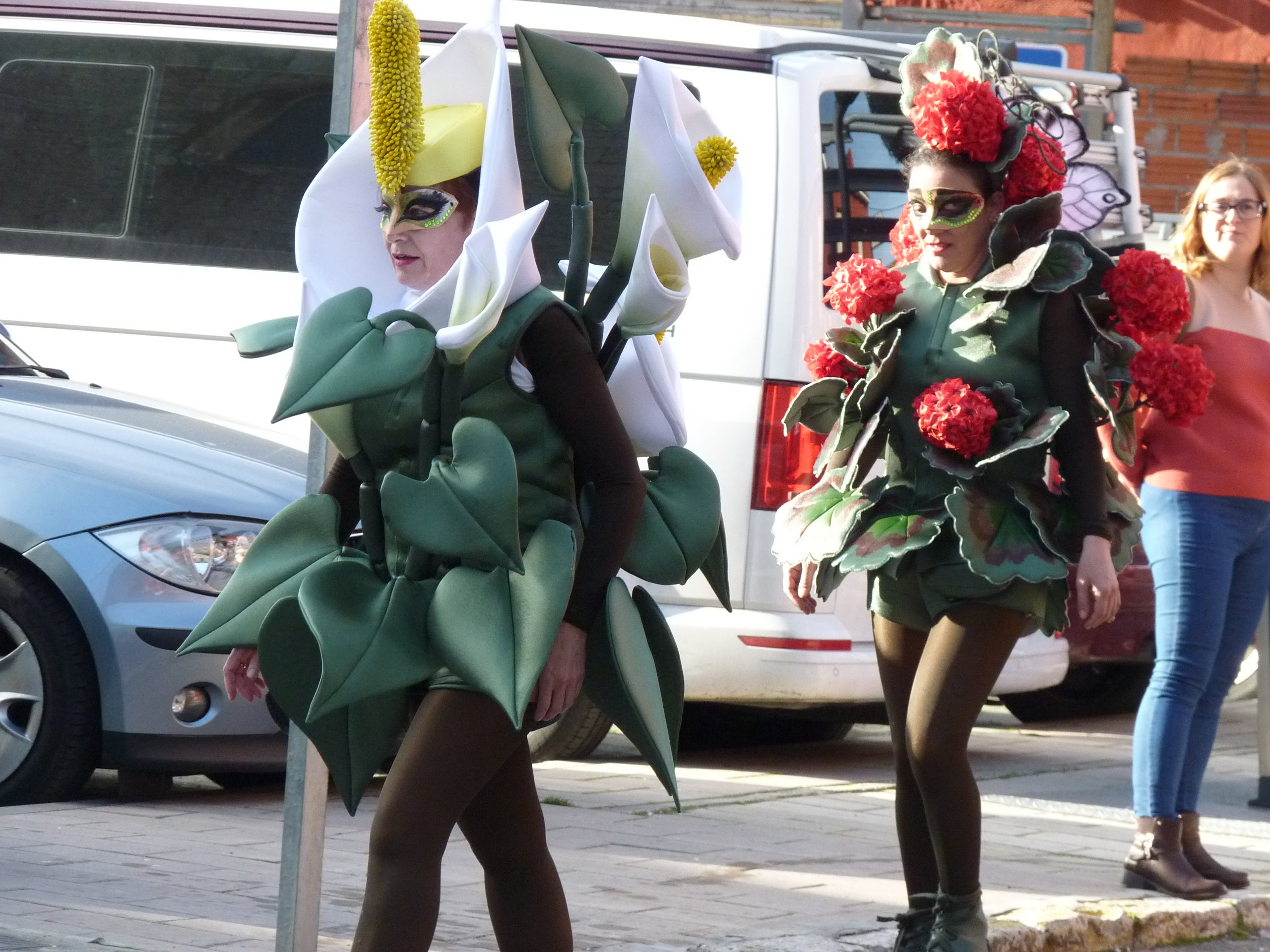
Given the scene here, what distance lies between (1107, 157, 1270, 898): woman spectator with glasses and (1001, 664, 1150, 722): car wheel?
13.3 feet

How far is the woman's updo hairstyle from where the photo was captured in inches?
165

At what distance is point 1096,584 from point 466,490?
5.51 feet

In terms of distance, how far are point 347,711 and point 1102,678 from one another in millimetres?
7133

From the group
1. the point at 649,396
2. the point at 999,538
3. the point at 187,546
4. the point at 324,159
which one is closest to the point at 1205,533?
the point at 999,538

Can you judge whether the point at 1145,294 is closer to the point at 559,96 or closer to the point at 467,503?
the point at 559,96

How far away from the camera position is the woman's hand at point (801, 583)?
4355 millimetres

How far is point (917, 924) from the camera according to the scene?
165 inches

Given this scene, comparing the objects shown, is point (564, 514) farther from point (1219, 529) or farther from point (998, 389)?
point (1219, 529)

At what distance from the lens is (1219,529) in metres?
5.29

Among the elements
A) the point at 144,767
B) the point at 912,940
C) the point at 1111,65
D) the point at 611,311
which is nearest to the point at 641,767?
the point at 144,767

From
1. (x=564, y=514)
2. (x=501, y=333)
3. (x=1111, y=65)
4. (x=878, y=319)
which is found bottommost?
(x=564, y=514)

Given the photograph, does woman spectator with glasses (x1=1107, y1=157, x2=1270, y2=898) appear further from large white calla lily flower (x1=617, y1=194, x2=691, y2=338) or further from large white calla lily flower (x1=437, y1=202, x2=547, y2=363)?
large white calla lily flower (x1=437, y1=202, x2=547, y2=363)

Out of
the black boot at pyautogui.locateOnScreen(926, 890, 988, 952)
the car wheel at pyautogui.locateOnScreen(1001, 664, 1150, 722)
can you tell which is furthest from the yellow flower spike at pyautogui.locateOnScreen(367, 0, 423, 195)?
the car wheel at pyautogui.locateOnScreen(1001, 664, 1150, 722)

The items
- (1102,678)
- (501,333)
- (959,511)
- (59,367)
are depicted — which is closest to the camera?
(501,333)
